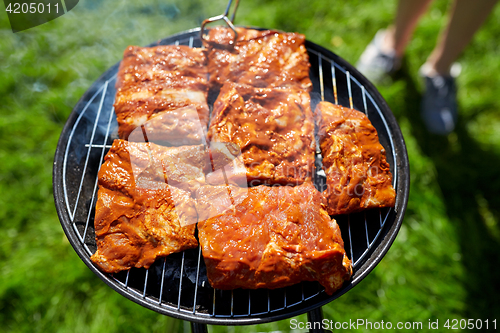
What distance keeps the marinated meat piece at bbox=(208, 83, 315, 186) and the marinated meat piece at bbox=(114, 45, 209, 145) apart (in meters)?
0.19

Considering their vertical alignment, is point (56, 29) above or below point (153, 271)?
above

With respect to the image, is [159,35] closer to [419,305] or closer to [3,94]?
[3,94]

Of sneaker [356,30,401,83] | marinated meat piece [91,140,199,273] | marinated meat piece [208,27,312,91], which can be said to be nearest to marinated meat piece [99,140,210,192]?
marinated meat piece [91,140,199,273]

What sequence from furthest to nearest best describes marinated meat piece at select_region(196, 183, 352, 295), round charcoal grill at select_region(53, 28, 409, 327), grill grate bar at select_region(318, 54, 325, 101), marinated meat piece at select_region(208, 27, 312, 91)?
grill grate bar at select_region(318, 54, 325, 101), marinated meat piece at select_region(208, 27, 312, 91), round charcoal grill at select_region(53, 28, 409, 327), marinated meat piece at select_region(196, 183, 352, 295)

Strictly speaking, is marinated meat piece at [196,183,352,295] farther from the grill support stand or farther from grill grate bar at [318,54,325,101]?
grill grate bar at [318,54,325,101]

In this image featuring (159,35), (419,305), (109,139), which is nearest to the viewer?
(109,139)

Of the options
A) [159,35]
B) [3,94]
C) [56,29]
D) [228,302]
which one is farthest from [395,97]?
[3,94]

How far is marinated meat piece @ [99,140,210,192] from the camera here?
2.49 m

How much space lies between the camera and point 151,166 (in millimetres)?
2529

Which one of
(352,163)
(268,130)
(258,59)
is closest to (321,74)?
(258,59)

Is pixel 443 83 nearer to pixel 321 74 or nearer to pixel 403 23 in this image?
pixel 403 23

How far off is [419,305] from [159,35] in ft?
14.6

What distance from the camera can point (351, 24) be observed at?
5.44 m

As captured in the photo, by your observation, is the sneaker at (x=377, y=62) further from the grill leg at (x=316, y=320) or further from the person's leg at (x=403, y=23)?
the grill leg at (x=316, y=320)
